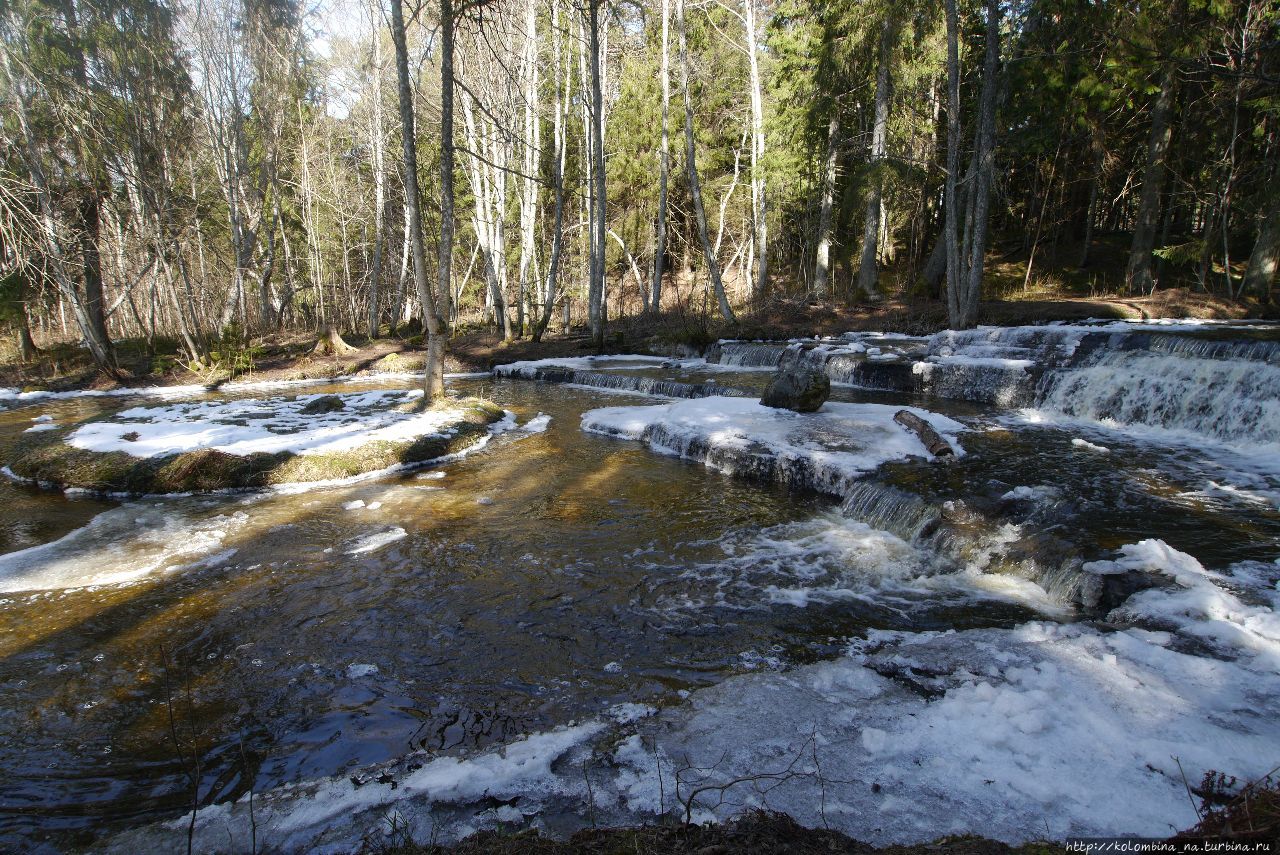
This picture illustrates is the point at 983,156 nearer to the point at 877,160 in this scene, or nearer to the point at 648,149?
the point at 877,160

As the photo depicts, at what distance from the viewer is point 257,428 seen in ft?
34.3

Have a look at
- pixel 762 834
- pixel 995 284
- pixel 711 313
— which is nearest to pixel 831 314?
pixel 711 313

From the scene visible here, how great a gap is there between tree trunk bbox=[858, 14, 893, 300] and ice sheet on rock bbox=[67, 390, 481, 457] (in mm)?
15650

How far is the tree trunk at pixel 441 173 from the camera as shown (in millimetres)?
9586

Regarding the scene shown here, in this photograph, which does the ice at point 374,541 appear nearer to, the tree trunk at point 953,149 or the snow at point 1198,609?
the snow at point 1198,609

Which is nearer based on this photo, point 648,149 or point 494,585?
point 494,585

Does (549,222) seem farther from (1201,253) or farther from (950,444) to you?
(950,444)

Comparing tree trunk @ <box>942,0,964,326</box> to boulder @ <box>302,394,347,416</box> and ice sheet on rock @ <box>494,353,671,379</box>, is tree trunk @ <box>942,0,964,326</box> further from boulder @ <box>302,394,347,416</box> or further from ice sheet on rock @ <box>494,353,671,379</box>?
boulder @ <box>302,394,347,416</box>

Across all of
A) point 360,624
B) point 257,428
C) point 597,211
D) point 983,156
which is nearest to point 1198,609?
point 360,624

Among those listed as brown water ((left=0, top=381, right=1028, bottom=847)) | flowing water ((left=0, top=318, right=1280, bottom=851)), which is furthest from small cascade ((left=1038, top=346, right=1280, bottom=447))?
brown water ((left=0, top=381, right=1028, bottom=847))

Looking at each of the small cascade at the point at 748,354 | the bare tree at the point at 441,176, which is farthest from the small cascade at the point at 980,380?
the bare tree at the point at 441,176

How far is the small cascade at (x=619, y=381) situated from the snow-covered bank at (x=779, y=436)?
1854 millimetres

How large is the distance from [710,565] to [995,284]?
22630 mm

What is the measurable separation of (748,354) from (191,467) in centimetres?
1306
